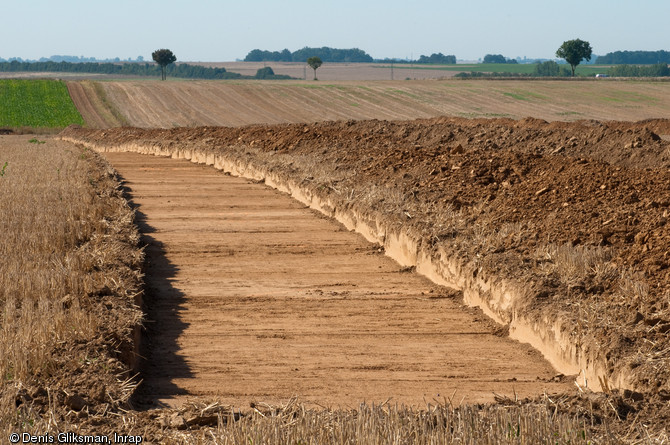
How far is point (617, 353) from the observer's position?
6.06m

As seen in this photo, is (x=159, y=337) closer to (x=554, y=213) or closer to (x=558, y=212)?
(x=554, y=213)

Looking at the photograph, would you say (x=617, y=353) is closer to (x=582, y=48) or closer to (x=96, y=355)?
(x=96, y=355)

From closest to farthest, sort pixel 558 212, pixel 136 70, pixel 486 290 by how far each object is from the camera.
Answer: pixel 486 290
pixel 558 212
pixel 136 70

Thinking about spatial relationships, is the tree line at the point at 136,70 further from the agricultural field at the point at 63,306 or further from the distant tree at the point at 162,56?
the agricultural field at the point at 63,306

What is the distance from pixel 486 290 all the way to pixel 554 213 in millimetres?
1961

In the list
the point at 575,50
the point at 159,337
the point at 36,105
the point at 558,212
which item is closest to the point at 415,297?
the point at 558,212

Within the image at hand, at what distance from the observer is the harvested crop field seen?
54.3 metres

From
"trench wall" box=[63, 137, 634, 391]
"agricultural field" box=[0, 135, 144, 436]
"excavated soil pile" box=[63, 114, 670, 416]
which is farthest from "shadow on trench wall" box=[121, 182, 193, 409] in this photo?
"excavated soil pile" box=[63, 114, 670, 416]

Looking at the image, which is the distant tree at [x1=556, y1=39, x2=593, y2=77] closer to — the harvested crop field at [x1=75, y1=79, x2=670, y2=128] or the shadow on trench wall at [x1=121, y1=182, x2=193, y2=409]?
the harvested crop field at [x1=75, y1=79, x2=670, y2=128]

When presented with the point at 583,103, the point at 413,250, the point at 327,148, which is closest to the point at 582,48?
the point at 583,103

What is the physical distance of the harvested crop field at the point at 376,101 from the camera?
178 ft

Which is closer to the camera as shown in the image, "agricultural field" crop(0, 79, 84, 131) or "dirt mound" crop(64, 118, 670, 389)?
"dirt mound" crop(64, 118, 670, 389)

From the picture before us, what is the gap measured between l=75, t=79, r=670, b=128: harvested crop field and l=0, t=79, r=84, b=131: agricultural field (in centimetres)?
212

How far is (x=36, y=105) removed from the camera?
64.8 metres
